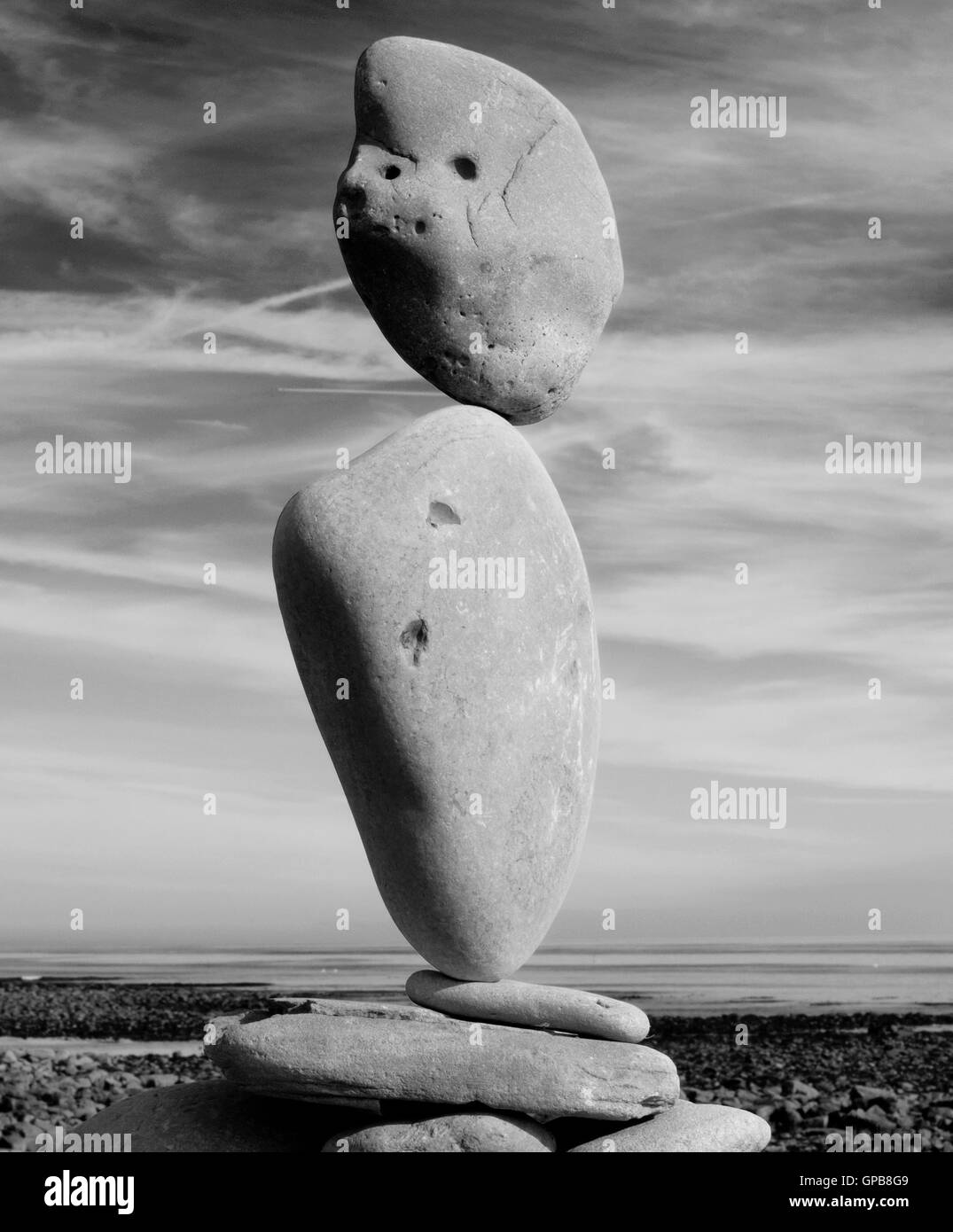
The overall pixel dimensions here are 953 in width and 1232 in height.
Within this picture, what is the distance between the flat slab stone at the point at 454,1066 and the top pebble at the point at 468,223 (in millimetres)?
3492

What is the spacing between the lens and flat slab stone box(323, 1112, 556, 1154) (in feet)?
22.2

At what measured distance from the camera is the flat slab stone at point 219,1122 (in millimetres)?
7398

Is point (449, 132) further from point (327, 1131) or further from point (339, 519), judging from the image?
point (327, 1131)

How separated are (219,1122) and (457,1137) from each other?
1.50 metres

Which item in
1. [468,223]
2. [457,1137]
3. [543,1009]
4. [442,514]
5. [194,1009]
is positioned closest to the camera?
[457,1137]

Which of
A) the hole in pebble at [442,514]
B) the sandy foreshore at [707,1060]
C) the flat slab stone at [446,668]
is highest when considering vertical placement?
the hole in pebble at [442,514]

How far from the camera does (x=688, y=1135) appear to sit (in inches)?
278

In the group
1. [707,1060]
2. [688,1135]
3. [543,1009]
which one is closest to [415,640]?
[543,1009]

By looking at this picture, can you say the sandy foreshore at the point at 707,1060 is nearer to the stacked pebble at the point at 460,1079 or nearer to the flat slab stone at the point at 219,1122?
the stacked pebble at the point at 460,1079

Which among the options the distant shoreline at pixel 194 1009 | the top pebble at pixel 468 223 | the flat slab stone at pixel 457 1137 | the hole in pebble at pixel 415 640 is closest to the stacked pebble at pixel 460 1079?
the flat slab stone at pixel 457 1137

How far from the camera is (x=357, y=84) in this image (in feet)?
25.7

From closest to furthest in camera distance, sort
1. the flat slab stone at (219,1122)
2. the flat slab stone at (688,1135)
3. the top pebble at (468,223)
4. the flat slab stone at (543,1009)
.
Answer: the flat slab stone at (688,1135)
the flat slab stone at (543,1009)
the flat slab stone at (219,1122)
the top pebble at (468,223)

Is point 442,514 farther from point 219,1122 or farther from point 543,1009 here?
point 219,1122
